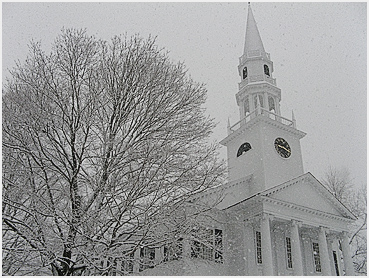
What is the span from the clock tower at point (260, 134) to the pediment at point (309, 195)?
1397 millimetres

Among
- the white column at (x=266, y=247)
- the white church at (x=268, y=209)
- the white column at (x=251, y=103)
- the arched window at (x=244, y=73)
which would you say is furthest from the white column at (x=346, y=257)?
the arched window at (x=244, y=73)

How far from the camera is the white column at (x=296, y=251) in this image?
1459 centimetres

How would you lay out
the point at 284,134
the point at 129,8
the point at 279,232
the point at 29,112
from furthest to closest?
1. the point at 284,134
2. the point at 279,232
3. the point at 129,8
4. the point at 29,112

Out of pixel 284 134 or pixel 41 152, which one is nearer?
pixel 41 152

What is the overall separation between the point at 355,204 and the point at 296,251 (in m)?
10.5

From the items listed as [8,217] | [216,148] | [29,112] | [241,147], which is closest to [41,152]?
[29,112]

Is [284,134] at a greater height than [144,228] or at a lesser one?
greater

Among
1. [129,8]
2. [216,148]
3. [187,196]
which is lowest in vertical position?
[187,196]

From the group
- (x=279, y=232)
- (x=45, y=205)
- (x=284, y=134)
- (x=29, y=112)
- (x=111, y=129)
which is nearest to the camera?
(x=45, y=205)

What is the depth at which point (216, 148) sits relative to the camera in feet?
24.6

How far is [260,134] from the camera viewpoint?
1912 centimetres

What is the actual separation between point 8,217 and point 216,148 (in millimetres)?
4508

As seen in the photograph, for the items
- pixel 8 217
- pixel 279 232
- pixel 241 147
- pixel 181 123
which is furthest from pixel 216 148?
pixel 241 147

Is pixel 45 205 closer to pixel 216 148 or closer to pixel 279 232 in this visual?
pixel 216 148
